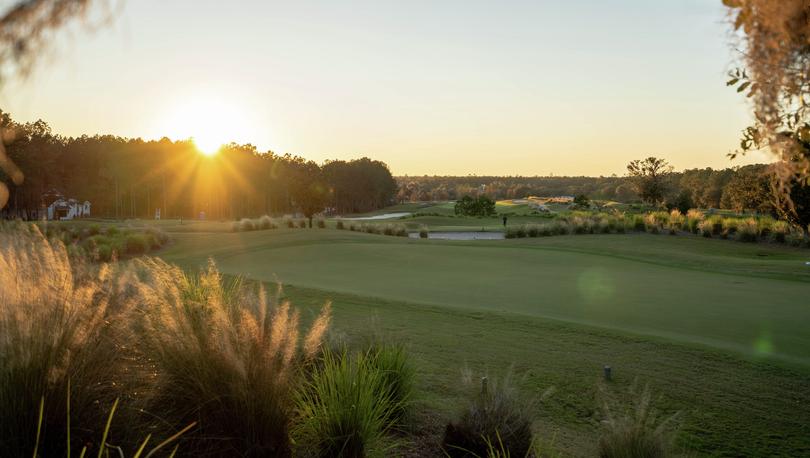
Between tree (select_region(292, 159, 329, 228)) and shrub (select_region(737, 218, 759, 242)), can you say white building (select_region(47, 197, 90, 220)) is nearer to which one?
tree (select_region(292, 159, 329, 228))

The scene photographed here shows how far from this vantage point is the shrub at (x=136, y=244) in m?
25.8

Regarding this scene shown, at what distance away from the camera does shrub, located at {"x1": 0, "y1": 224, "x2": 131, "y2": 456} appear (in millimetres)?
3295

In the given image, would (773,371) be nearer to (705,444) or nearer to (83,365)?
(705,444)

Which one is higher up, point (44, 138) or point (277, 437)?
point (44, 138)

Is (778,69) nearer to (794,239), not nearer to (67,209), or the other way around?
(794,239)

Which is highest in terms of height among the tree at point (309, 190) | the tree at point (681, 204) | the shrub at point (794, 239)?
the tree at point (309, 190)

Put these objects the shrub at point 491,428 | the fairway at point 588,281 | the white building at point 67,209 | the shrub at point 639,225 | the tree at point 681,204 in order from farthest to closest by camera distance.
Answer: the white building at point 67,209 → the tree at point 681,204 → the shrub at point 639,225 → the fairway at point 588,281 → the shrub at point 491,428

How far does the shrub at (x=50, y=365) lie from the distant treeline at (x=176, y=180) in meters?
60.9

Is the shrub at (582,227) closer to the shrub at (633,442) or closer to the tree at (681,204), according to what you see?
the tree at (681,204)

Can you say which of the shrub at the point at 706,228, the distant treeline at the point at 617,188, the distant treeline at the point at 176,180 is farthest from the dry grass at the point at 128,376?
the distant treeline at the point at 176,180

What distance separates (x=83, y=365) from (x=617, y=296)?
11.2 metres

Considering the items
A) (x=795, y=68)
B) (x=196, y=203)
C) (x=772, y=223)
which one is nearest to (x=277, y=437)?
(x=795, y=68)

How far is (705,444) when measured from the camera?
18.5 ft

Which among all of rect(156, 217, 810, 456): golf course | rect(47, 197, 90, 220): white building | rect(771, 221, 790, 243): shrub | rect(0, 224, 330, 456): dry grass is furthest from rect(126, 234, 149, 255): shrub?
rect(47, 197, 90, 220): white building
